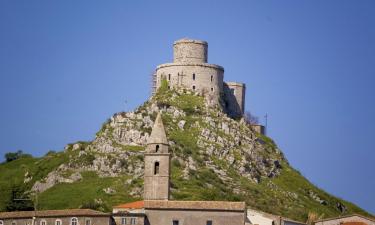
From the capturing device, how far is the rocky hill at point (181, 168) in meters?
152

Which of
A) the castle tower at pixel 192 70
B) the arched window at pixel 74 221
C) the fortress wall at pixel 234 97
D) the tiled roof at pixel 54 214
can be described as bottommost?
the arched window at pixel 74 221

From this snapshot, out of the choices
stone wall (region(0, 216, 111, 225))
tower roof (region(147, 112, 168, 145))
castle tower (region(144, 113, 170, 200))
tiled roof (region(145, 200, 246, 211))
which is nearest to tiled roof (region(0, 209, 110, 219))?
stone wall (region(0, 216, 111, 225))

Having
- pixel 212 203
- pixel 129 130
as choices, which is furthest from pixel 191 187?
pixel 212 203

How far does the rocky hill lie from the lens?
151750mm

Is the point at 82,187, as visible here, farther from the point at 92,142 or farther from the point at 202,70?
the point at 202,70

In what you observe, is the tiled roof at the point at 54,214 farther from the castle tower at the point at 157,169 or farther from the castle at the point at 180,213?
the castle tower at the point at 157,169

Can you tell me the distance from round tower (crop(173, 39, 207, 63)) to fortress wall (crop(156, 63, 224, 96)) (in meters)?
1.20

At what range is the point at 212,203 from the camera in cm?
11944

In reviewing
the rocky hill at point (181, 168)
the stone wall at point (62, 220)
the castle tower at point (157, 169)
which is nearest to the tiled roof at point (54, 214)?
the stone wall at point (62, 220)

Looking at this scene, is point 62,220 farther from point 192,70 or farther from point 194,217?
point 192,70

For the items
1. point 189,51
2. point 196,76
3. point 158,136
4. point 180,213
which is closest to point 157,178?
point 158,136

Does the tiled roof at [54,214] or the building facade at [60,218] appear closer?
the building facade at [60,218]

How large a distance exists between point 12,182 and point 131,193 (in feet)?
74.0

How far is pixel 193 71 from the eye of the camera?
180 m
